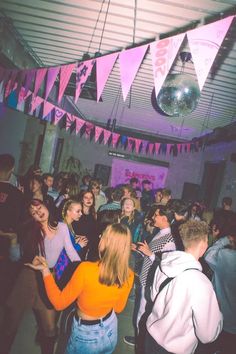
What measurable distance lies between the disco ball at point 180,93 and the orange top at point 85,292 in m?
2.54

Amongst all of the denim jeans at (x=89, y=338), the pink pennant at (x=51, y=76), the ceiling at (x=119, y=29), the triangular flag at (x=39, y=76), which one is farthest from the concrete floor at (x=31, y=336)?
the ceiling at (x=119, y=29)

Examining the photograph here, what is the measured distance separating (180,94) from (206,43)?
106 centimetres

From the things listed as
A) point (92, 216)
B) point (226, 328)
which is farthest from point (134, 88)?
point (226, 328)

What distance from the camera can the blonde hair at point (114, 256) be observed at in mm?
2274

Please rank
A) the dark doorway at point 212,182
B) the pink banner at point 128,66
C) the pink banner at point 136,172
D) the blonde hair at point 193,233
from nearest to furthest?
the blonde hair at point 193,233
the pink banner at point 128,66
the dark doorway at point 212,182
the pink banner at point 136,172

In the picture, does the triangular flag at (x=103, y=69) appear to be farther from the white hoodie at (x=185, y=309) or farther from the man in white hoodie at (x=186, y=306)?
the white hoodie at (x=185, y=309)

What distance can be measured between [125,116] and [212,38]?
8.55 metres

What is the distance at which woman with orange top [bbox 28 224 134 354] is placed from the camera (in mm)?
2254

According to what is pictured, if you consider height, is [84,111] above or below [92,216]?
above

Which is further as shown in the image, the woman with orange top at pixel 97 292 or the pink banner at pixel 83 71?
the pink banner at pixel 83 71

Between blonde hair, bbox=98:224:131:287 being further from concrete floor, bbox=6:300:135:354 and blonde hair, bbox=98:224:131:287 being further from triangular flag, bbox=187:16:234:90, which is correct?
concrete floor, bbox=6:300:135:354

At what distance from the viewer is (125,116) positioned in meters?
11.3

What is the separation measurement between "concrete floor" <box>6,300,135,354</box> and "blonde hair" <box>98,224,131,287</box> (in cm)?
A: 189

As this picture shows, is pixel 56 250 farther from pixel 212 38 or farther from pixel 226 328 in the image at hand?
pixel 212 38
